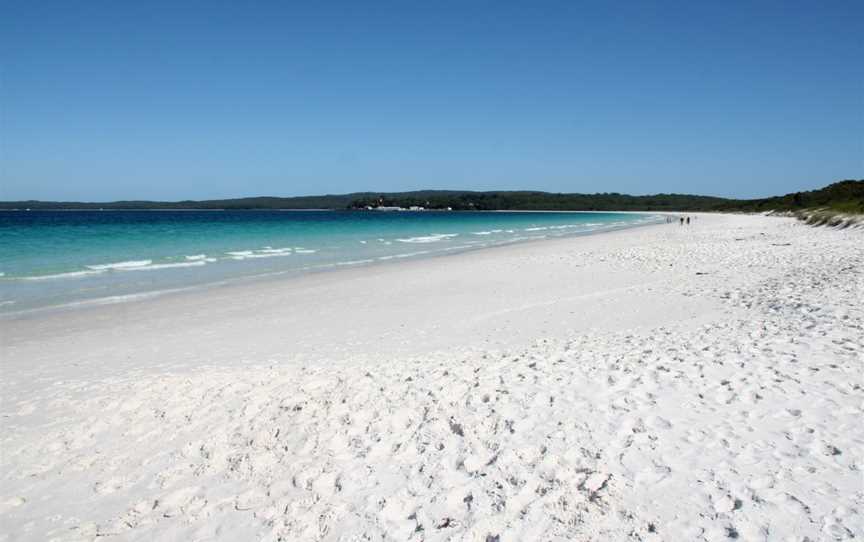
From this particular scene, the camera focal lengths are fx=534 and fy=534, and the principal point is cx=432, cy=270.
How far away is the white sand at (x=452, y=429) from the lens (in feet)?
11.9

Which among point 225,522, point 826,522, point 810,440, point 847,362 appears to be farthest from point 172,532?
point 847,362

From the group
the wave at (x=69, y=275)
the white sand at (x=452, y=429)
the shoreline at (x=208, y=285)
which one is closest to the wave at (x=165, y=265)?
the wave at (x=69, y=275)

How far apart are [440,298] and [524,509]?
9338mm

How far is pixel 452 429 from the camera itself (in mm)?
4859

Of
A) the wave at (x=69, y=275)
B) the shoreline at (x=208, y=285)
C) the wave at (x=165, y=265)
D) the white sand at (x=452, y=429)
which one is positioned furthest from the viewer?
the wave at (x=165, y=265)

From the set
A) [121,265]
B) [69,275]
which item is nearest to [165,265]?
[121,265]

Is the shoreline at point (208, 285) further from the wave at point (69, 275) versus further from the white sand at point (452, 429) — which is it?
the white sand at point (452, 429)

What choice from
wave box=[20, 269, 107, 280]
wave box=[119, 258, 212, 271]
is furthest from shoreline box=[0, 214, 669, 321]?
wave box=[119, 258, 212, 271]

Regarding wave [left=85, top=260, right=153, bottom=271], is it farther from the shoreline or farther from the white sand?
the white sand

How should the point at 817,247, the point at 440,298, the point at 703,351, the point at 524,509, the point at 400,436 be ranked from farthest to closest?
the point at 817,247 < the point at 440,298 < the point at 703,351 < the point at 400,436 < the point at 524,509

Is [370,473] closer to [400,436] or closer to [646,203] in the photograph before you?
[400,436]

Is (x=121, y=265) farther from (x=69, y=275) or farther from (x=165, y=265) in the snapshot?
(x=69, y=275)

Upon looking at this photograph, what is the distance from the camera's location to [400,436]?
482 cm

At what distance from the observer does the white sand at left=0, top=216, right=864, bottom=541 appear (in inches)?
143
